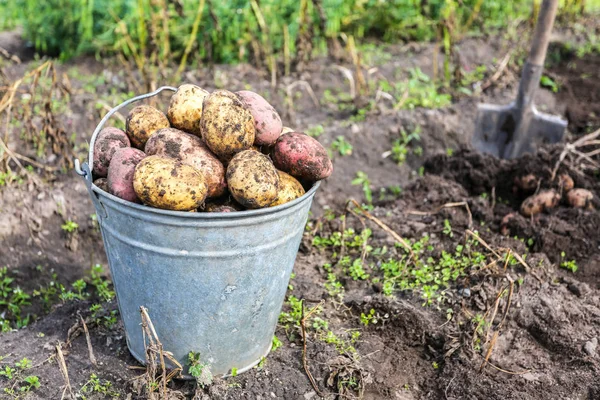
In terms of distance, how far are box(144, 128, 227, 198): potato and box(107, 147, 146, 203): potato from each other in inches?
3.3

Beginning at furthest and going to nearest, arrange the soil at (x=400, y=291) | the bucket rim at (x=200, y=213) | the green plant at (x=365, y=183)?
1. the green plant at (x=365, y=183)
2. the soil at (x=400, y=291)
3. the bucket rim at (x=200, y=213)

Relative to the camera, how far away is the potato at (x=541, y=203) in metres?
3.77

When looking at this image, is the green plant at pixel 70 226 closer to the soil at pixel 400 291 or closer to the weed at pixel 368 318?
the soil at pixel 400 291

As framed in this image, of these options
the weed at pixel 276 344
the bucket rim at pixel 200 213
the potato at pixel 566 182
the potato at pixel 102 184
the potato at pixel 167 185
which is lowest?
the weed at pixel 276 344

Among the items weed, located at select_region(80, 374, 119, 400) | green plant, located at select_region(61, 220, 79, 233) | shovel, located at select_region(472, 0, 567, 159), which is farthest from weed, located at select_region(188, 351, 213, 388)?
shovel, located at select_region(472, 0, 567, 159)

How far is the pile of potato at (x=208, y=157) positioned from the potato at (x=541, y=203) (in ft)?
6.16

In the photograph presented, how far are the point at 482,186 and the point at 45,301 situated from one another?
2.88 m

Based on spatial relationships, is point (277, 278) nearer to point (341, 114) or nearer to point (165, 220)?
point (165, 220)

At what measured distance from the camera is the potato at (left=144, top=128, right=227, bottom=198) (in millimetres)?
2230

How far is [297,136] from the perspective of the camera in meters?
2.40

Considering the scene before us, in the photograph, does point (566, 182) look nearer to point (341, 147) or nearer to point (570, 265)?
point (570, 265)

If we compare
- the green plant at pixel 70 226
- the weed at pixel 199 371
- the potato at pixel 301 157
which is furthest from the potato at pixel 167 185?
the green plant at pixel 70 226

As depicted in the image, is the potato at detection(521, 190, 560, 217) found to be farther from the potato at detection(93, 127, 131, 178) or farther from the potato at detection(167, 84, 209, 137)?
the potato at detection(93, 127, 131, 178)

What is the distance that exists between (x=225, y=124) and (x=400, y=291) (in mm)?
1423
